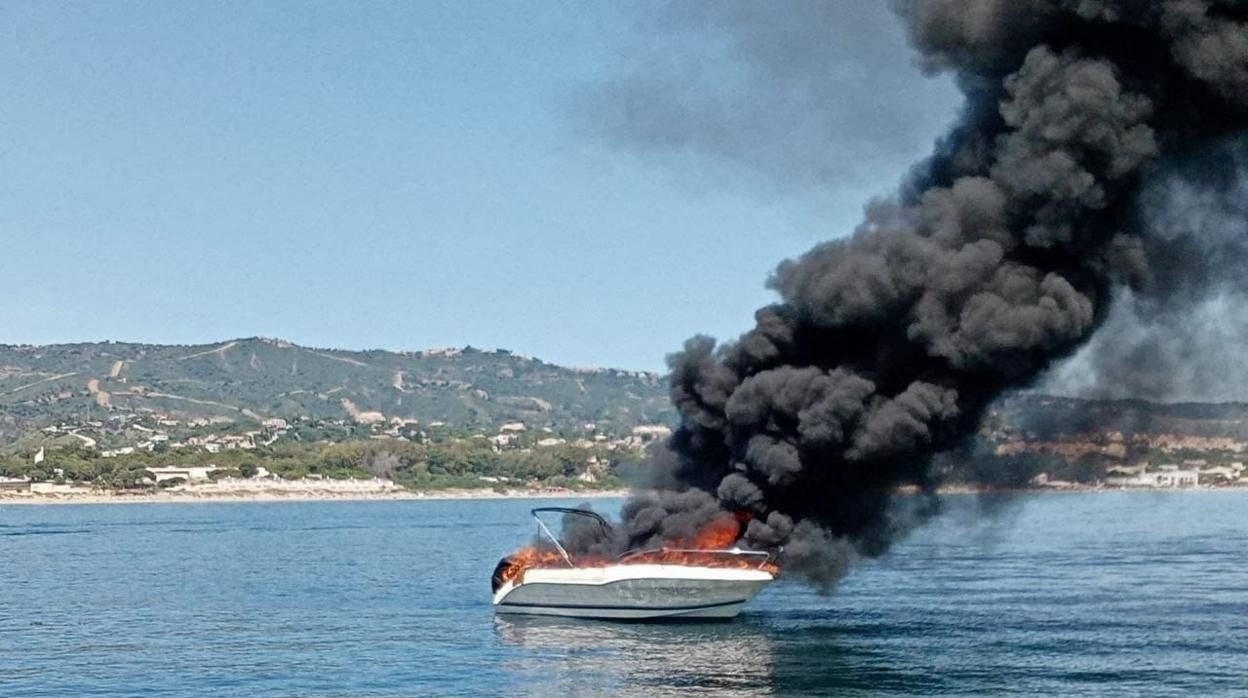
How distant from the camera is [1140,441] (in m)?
70.6

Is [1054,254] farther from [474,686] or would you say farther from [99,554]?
[99,554]

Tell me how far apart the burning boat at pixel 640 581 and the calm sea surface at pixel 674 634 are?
110 centimetres

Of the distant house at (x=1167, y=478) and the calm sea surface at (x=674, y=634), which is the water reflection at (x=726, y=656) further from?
the distant house at (x=1167, y=478)

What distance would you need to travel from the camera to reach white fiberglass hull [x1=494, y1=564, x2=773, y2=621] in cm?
7331

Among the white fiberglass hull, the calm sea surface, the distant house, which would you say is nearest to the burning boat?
the white fiberglass hull

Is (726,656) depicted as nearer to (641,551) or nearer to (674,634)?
(674,634)

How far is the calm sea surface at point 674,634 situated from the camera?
60.7 metres

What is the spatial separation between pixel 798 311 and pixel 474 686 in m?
19.7

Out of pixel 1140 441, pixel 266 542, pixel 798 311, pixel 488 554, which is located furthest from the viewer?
pixel 266 542

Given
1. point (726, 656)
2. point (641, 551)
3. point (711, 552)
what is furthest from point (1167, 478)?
point (726, 656)

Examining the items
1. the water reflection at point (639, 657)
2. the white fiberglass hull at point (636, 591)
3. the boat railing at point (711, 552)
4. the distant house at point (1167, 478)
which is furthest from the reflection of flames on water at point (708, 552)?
the distant house at point (1167, 478)

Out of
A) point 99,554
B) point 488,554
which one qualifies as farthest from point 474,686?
point 99,554

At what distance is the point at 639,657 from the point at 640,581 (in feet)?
27.4

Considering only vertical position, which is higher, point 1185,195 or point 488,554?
point 1185,195
